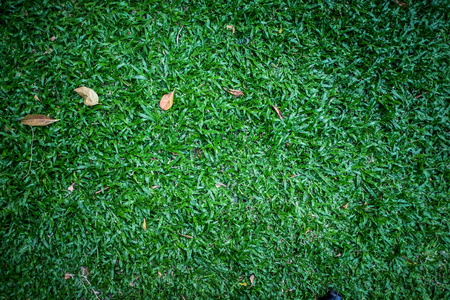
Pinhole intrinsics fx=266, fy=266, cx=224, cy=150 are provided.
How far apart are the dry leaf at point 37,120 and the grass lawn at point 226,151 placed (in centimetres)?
7

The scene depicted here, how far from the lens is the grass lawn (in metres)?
2.69

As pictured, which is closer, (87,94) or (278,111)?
(87,94)

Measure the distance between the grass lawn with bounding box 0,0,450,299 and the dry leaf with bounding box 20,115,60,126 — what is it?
2.6 inches

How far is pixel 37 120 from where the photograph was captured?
8.76ft

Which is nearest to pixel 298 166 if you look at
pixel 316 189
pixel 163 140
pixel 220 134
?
pixel 316 189

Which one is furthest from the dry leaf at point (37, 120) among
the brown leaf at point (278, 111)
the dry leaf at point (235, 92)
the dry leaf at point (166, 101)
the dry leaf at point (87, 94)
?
the brown leaf at point (278, 111)

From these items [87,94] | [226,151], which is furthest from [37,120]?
[226,151]

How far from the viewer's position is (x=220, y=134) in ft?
9.05

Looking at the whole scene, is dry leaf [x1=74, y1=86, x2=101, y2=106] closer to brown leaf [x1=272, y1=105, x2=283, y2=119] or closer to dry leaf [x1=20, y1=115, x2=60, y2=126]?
dry leaf [x1=20, y1=115, x2=60, y2=126]

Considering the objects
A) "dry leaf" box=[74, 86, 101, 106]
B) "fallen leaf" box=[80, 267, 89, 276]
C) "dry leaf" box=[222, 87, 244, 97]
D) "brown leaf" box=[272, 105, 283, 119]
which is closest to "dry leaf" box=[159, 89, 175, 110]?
"dry leaf" box=[222, 87, 244, 97]

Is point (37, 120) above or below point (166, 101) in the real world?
below

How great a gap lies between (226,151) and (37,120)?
1927 millimetres

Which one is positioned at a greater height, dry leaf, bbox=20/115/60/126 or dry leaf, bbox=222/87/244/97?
dry leaf, bbox=222/87/244/97

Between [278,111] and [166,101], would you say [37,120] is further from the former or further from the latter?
[278,111]
